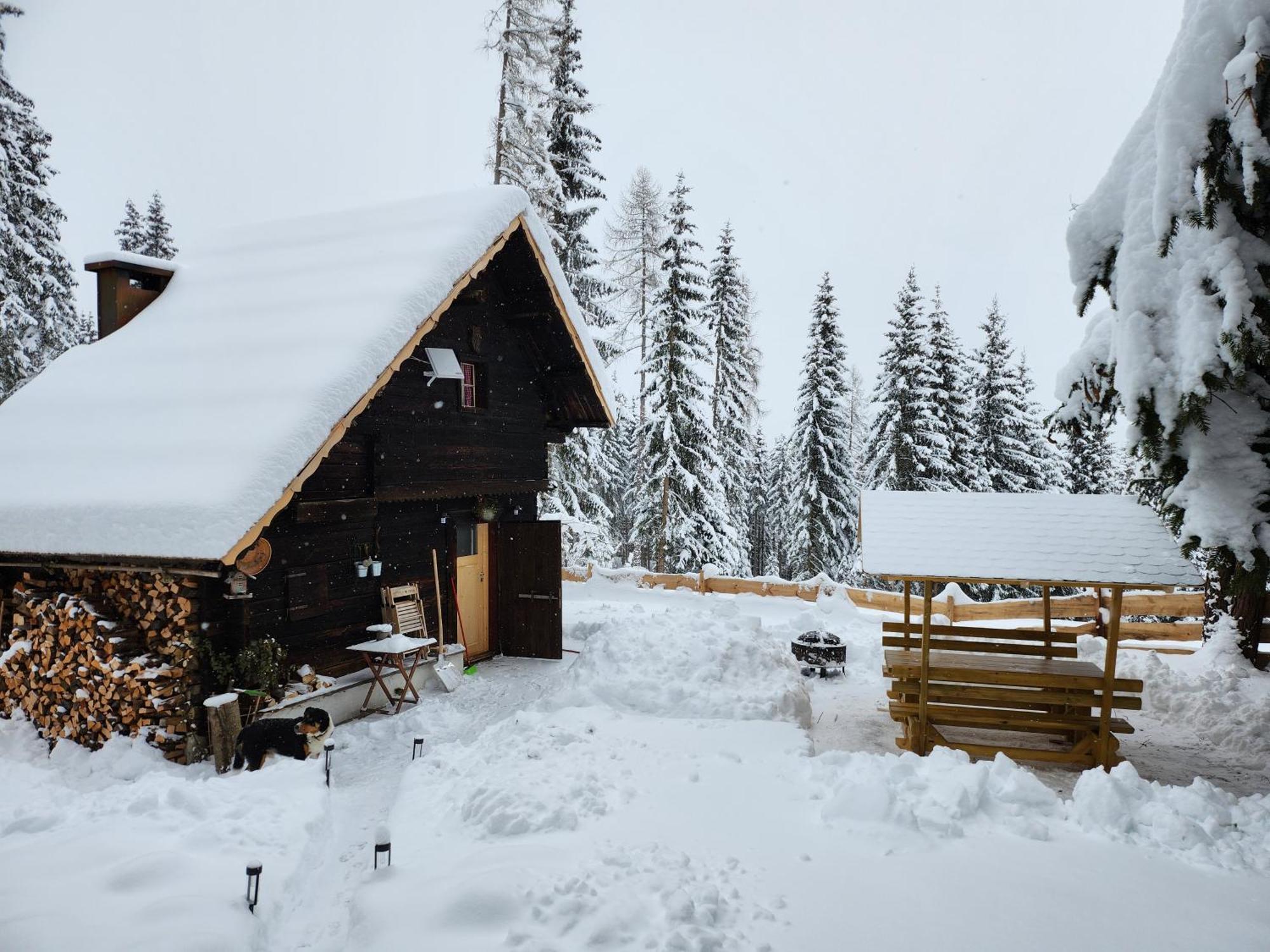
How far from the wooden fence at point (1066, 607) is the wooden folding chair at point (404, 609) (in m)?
8.98

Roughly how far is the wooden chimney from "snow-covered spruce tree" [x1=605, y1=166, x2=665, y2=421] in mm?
14799

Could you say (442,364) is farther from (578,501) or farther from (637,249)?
(637,249)

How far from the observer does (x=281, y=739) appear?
23.1 feet

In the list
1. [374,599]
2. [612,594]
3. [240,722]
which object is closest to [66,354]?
[374,599]

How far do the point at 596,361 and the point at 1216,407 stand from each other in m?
8.78

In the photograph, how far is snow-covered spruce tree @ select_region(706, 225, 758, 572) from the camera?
2425cm

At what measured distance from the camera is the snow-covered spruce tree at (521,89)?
16.1 metres

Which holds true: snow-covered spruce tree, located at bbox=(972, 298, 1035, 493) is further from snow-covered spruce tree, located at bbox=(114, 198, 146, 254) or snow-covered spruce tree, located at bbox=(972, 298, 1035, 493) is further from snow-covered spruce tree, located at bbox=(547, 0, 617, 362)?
snow-covered spruce tree, located at bbox=(114, 198, 146, 254)

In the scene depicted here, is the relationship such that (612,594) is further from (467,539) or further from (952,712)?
(952,712)

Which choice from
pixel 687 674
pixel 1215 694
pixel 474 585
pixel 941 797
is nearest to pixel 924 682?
pixel 941 797

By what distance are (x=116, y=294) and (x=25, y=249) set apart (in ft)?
30.0

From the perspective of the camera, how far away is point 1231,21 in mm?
5871

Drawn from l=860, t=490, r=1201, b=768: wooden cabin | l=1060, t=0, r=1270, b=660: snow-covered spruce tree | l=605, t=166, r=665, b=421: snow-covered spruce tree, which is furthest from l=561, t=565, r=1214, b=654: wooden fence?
l=605, t=166, r=665, b=421: snow-covered spruce tree

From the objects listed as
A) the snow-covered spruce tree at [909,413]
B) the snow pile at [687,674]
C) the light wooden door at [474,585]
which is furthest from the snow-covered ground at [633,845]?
the snow-covered spruce tree at [909,413]
